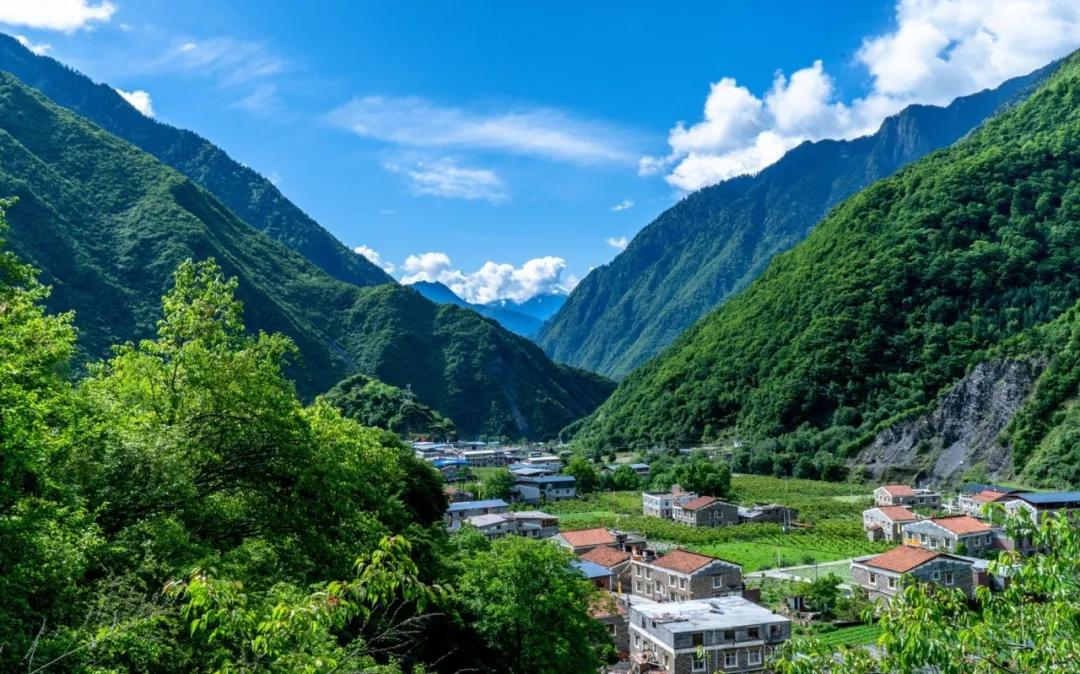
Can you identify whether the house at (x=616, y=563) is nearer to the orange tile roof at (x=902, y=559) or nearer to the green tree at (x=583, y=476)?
the orange tile roof at (x=902, y=559)

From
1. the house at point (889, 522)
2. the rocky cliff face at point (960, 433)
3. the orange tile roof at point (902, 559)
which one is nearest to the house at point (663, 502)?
the house at point (889, 522)

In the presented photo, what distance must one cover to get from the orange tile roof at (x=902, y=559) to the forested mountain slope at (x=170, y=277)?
92.9 meters

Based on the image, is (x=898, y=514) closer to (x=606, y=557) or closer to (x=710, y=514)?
(x=710, y=514)

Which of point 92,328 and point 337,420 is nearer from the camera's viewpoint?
point 337,420

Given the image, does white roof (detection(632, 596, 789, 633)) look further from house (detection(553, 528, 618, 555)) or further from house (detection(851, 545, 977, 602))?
house (detection(553, 528, 618, 555))

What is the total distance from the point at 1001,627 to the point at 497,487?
3009 inches

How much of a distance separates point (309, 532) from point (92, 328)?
116m

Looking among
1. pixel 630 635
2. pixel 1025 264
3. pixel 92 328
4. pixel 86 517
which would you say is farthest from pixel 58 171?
pixel 1025 264

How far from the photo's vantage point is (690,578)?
130ft

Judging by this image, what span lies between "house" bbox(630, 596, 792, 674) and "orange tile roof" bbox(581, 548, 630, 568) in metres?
12.5

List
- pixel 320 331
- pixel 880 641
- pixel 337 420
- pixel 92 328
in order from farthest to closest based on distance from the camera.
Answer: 1. pixel 320 331
2. pixel 92 328
3. pixel 337 420
4. pixel 880 641

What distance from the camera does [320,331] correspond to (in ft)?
574

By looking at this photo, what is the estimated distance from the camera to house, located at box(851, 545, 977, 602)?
3962cm

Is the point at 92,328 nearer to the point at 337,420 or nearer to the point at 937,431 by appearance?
the point at 337,420
